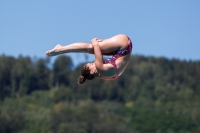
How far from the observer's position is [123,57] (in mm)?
21250

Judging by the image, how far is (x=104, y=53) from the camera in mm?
21203

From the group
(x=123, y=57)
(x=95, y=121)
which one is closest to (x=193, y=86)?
(x=95, y=121)

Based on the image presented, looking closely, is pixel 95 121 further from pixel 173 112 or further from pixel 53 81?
pixel 53 81

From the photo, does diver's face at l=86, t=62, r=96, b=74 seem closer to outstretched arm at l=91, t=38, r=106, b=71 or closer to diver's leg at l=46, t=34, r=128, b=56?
outstretched arm at l=91, t=38, r=106, b=71

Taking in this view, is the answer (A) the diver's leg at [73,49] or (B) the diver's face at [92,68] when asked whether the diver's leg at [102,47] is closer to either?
(A) the diver's leg at [73,49]

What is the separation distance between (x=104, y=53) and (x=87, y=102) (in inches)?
5993

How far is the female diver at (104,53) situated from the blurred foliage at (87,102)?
119 m

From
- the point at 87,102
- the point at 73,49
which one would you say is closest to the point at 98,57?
the point at 73,49

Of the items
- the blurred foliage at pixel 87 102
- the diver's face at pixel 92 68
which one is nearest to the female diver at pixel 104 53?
the diver's face at pixel 92 68

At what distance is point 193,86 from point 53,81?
37.3 m

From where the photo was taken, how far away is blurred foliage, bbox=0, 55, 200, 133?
145500mm

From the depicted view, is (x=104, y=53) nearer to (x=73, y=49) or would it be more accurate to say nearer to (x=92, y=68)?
(x=92, y=68)

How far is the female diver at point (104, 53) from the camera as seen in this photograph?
20703 millimetres

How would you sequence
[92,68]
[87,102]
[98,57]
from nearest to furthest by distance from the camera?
[98,57], [92,68], [87,102]
